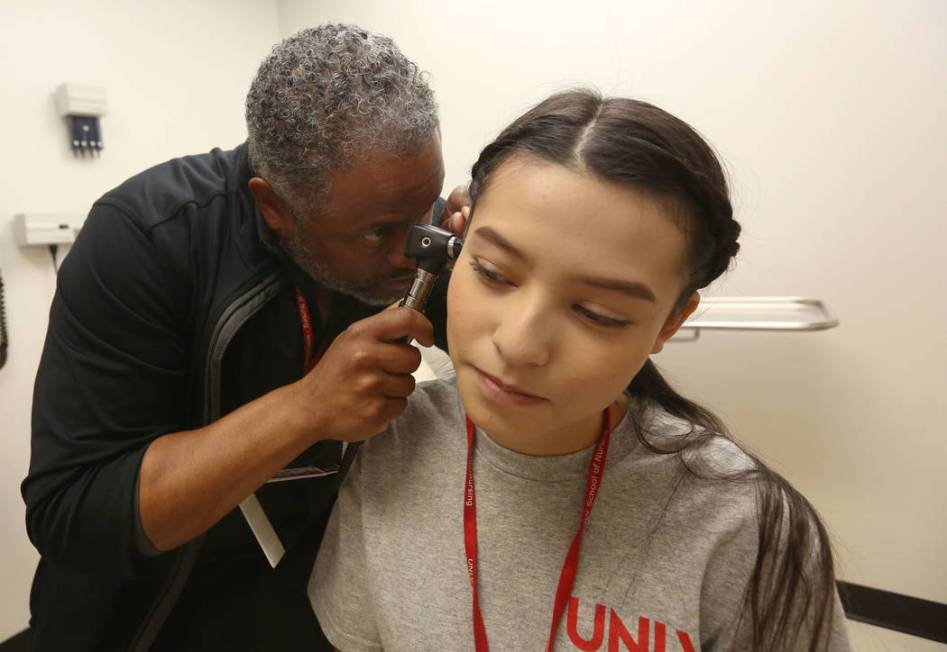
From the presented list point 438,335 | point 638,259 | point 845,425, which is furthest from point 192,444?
point 845,425

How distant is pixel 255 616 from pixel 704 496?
873 mm

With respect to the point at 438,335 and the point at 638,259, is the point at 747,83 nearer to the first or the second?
the point at 438,335

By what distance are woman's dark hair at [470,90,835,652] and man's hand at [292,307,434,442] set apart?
0.20 m

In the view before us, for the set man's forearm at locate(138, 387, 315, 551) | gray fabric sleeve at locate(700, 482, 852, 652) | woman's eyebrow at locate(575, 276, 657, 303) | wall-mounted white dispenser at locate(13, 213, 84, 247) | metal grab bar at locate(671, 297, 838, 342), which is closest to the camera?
woman's eyebrow at locate(575, 276, 657, 303)

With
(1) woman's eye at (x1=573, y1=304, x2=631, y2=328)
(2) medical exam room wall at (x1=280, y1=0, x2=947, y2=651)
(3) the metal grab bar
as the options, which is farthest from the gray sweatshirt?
(2) medical exam room wall at (x1=280, y1=0, x2=947, y2=651)

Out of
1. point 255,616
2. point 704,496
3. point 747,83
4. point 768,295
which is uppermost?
point 747,83

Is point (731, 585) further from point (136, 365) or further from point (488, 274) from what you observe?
point (136, 365)

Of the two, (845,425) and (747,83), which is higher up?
(747,83)

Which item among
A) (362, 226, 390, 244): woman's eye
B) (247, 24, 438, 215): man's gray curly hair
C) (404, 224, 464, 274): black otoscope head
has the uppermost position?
(247, 24, 438, 215): man's gray curly hair

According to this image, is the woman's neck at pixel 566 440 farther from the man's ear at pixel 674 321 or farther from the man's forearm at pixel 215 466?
the man's forearm at pixel 215 466

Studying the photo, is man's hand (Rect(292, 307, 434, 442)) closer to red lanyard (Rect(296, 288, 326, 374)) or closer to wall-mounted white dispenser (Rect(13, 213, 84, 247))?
red lanyard (Rect(296, 288, 326, 374))

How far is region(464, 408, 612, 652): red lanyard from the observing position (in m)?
0.74

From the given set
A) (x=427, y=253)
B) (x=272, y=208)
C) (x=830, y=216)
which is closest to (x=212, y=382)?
(x=272, y=208)

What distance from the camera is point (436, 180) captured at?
0.97 m
